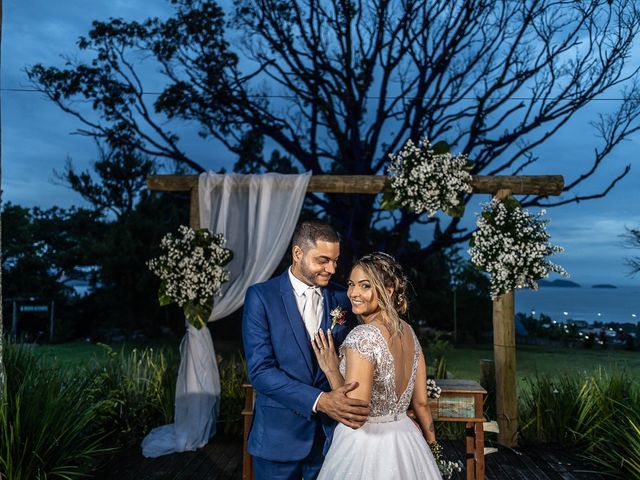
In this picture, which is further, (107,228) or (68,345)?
(107,228)

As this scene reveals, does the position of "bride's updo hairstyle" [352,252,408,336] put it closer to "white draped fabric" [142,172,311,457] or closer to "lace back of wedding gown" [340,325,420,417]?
"lace back of wedding gown" [340,325,420,417]

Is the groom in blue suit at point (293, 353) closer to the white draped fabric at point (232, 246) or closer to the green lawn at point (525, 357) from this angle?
the white draped fabric at point (232, 246)

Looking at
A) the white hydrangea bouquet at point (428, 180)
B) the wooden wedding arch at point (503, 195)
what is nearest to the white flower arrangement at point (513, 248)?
the wooden wedding arch at point (503, 195)

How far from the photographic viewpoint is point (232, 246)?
23.5ft

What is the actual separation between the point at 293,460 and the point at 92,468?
3367 mm

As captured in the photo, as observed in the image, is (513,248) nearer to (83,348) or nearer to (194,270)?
(194,270)

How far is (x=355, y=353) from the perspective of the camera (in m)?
2.76

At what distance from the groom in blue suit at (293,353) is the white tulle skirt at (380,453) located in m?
0.17

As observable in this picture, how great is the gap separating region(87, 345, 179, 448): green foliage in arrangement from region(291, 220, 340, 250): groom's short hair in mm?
4457

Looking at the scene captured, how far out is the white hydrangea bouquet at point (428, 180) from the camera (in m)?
6.65

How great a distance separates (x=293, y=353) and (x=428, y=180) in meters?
3.94

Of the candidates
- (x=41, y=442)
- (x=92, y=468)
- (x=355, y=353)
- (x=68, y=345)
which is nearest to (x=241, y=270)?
(x=92, y=468)

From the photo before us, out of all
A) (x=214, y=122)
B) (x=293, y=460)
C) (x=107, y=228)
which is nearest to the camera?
(x=293, y=460)

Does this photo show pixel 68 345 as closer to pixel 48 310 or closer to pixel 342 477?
pixel 48 310
